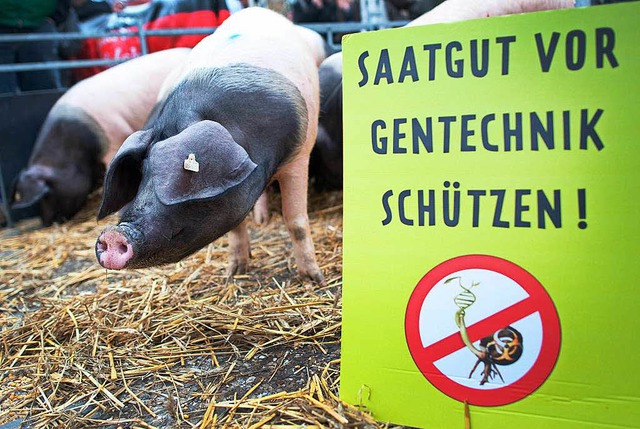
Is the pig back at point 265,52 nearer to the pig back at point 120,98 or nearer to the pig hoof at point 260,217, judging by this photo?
the pig hoof at point 260,217

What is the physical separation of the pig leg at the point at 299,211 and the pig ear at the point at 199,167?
26.3 inches

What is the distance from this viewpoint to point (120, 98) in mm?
4355

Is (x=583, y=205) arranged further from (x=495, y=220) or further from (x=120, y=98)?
(x=120, y=98)

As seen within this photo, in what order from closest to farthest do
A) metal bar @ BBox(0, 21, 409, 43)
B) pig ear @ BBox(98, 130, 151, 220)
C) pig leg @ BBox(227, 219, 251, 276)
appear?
1. pig ear @ BBox(98, 130, 151, 220)
2. pig leg @ BBox(227, 219, 251, 276)
3. metal bar @ BBox(0, 21, 409, 43)

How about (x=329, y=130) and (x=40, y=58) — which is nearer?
(x=329, y=130)

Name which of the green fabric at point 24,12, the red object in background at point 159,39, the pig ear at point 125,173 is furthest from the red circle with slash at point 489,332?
the green fabric at point 24,12

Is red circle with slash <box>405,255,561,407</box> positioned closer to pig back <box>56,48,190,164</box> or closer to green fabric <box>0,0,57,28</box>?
pig back <box>56,48,190,164</box>

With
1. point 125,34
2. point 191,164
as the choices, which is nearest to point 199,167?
point 191,164

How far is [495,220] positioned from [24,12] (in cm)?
507

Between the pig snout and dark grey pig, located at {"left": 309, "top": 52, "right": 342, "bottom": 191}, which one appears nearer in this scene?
the pig snout

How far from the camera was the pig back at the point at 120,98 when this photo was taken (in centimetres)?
432

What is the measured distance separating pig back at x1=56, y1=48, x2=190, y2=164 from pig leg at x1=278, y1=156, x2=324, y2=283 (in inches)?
89.3

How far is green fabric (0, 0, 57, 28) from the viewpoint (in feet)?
16.0

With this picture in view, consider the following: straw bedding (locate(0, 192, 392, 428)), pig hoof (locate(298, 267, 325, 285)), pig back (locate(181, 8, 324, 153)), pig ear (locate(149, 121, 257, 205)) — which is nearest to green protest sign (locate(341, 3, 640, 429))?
straw bedding (locate(0, 192, 392, 428))
